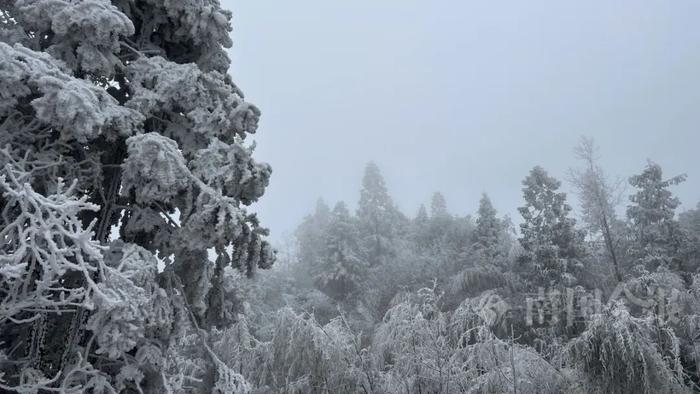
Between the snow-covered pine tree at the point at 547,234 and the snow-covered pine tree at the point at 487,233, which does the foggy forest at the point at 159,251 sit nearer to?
the snow-covered pine tree at the point at 547,234

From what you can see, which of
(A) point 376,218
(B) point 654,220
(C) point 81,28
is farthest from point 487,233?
(C) point 81,28

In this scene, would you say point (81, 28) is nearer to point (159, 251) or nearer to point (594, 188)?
point (159, 251)

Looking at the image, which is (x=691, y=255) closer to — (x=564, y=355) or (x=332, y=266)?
(x=332, y=266)

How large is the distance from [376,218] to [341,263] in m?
8.76

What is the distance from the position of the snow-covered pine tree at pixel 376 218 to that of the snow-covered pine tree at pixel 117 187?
31.4 meters

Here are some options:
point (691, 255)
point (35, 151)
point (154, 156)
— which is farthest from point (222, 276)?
point (691, 255)

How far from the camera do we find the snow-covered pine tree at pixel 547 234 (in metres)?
26.7

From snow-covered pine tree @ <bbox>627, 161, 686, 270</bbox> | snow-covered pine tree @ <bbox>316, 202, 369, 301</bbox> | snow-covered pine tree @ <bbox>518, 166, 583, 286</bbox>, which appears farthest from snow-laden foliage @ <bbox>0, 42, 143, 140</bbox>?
snow-covered pine tree @ <bbox>316, 202, 369, 301</bbox>

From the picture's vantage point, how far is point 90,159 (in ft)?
20.8

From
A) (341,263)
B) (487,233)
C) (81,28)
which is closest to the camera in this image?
(81,28)

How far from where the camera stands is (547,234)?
2803 centimetres

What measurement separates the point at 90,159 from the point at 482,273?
25183 mm

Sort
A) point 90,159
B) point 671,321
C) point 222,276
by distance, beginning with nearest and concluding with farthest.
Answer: point 90,159 → point 222,276 → point 671,321

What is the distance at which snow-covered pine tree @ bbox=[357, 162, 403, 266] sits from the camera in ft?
138
